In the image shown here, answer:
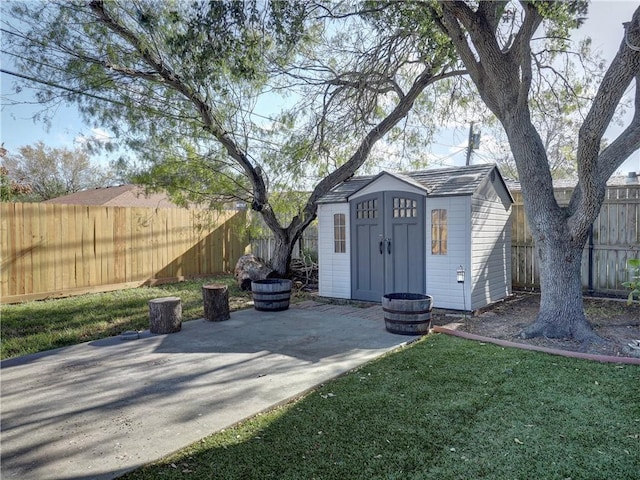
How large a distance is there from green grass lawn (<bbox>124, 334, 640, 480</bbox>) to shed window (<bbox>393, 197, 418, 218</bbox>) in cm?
354

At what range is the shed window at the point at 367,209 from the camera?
7500 mm

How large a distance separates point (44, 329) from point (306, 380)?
413cm

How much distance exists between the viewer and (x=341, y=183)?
28.3 ft

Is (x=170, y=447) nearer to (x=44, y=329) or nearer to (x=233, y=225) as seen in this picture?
(x=44, y=329)

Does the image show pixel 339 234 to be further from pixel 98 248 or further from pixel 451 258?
pixel 98 248

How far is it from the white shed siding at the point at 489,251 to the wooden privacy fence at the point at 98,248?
217 inches

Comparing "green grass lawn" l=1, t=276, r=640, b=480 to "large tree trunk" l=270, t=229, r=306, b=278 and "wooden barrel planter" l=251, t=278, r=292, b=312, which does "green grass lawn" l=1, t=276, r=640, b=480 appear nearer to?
"wooden barrel planter" l=251, t=278, r=292, b=312

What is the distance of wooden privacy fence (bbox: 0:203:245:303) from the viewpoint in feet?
24.5

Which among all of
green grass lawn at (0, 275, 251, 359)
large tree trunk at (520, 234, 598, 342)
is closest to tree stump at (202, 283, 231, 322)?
green grass lawn at (0, 275, 251, 359)

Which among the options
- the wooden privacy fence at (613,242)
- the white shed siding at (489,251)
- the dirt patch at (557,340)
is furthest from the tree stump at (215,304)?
the wooden privacy fence at (613,242)

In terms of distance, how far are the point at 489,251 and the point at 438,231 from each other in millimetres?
1080

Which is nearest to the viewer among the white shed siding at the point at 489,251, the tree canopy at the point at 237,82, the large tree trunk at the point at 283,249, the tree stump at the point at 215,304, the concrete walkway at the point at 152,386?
the concrete walkway at the point at 152,386

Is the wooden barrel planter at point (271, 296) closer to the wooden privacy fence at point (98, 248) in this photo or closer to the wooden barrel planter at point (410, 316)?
the wooden barrel planter at point (410, 316)

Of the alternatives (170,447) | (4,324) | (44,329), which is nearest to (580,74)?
(170,447)
